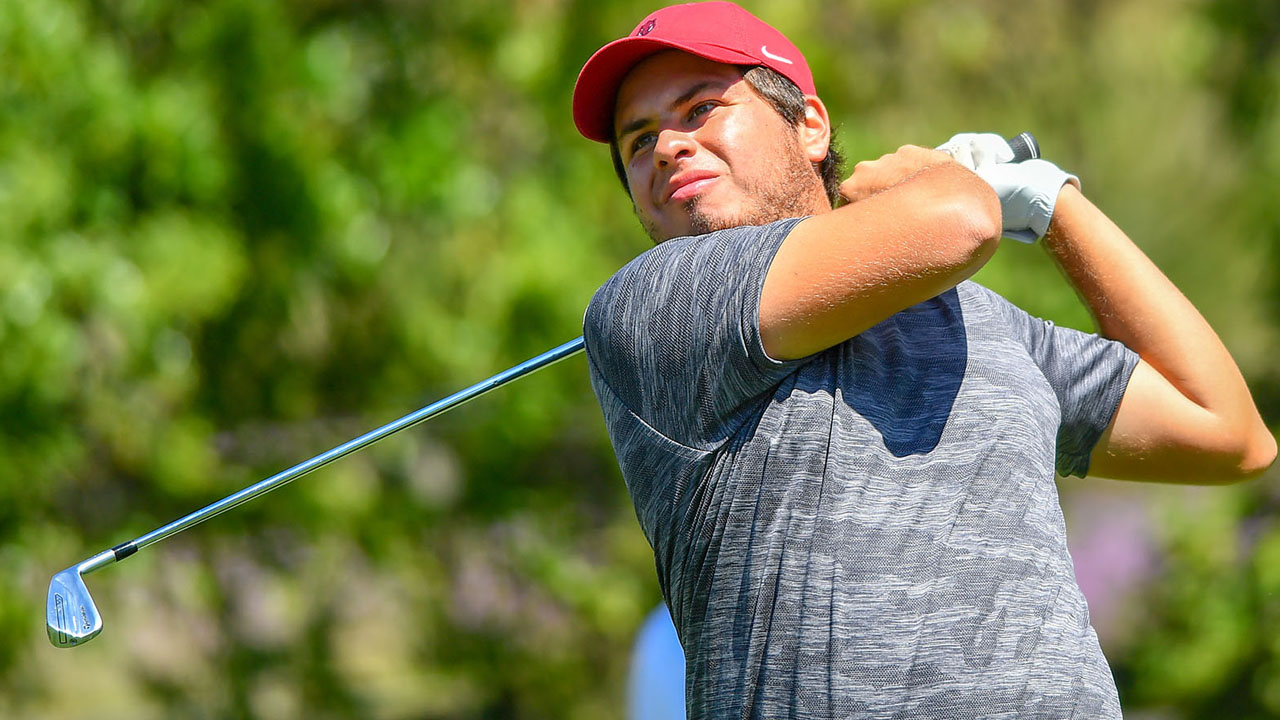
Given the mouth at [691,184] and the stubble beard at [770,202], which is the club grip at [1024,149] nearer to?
the stubble beard at [770,202]

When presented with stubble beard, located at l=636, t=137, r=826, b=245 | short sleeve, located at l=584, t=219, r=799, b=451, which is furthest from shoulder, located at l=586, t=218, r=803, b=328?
stubble beard, located at l=636, t=137, r=826, b=245

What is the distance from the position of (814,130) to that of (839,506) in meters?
0.78

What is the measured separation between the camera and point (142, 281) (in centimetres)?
471

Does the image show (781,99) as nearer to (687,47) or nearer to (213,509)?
(687,47)

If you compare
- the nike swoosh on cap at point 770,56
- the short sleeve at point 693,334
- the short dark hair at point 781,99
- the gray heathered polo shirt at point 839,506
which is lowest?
the gray heathered polo shirt at point 839,506

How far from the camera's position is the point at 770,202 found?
6.15ft

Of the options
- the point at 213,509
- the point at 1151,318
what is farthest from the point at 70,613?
the point at 1151,318

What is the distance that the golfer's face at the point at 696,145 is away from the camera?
6.05ft

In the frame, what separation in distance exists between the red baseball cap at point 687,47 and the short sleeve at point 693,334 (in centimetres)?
36

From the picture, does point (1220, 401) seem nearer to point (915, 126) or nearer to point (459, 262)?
point (459, 262)

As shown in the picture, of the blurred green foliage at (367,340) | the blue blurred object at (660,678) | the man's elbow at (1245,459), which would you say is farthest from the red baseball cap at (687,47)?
the blurred green foliage at (367,340)

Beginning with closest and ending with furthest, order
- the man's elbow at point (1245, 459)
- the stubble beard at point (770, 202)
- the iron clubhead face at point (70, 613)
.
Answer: the stubble beard at point (770, 202), the man's elbow at point (1245, 459), the iron clubhead face at point (70, 613)

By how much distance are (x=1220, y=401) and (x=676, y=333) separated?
38.6 inches

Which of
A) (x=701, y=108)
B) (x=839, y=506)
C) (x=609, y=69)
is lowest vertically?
(x=839, y=506)
